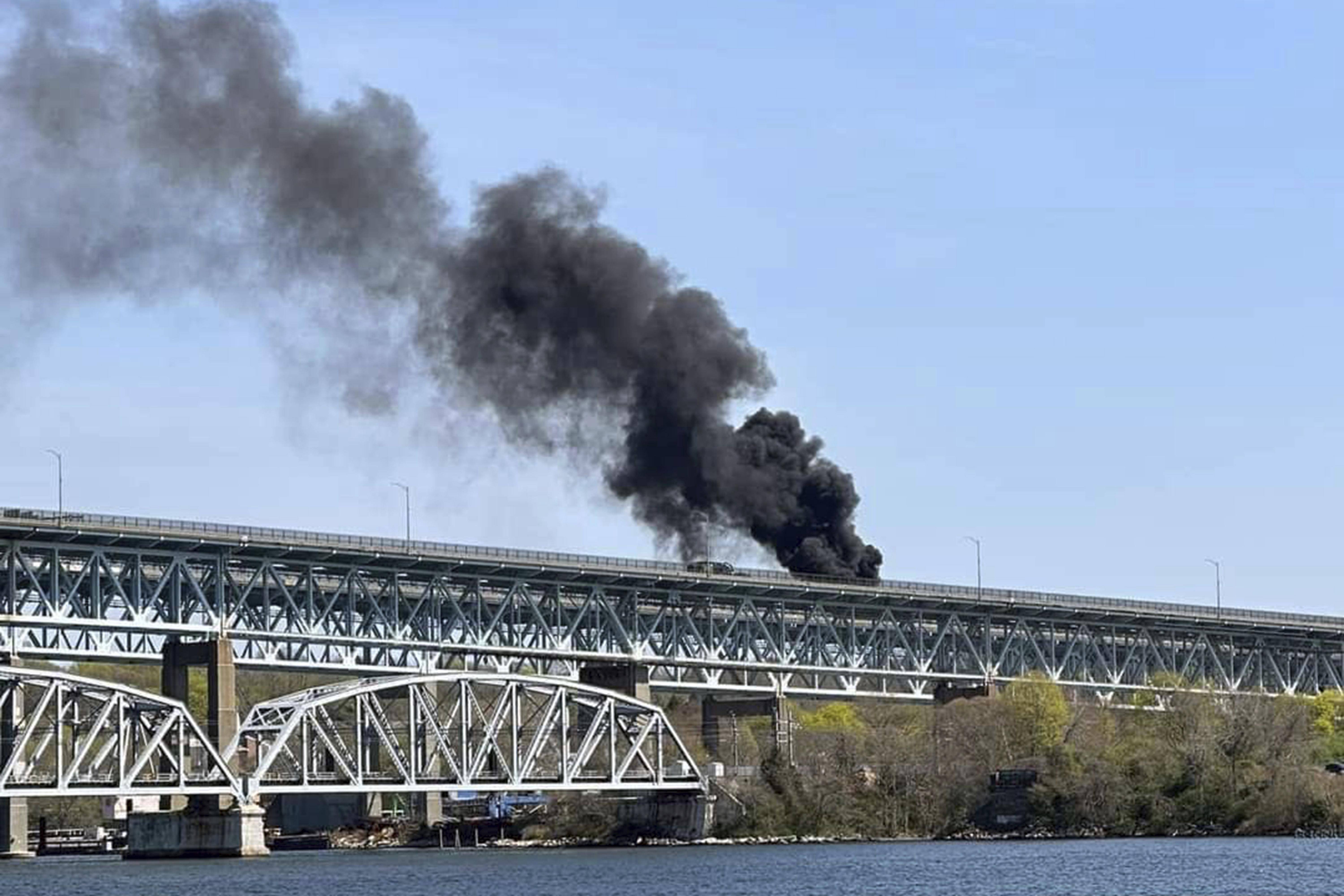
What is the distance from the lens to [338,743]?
117 m

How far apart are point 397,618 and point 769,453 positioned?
28.5 meters

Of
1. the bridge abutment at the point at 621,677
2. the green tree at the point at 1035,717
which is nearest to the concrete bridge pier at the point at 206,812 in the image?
the bridge abutment at the point at 621,677

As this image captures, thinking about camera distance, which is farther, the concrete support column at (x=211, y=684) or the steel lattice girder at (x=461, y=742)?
the concrete support column at (x=211, y=684)

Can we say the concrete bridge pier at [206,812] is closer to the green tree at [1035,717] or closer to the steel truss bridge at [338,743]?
the steel truss bridge at [338,743]

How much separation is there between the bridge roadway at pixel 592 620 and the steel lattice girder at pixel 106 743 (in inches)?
296

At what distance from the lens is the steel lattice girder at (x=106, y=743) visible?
347 ft

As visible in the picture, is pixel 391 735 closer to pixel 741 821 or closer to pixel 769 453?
pixel 741 821

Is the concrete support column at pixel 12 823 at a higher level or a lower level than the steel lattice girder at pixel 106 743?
lower

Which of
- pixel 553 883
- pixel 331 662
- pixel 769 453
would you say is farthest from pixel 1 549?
pixel 769 453

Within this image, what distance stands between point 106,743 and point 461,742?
55.8 feet

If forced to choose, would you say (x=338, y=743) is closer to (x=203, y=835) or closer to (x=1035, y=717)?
(x=203, y=835)

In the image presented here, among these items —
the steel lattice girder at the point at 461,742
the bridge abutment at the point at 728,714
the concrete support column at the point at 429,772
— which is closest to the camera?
the steel lattice girder at the point at 461,742

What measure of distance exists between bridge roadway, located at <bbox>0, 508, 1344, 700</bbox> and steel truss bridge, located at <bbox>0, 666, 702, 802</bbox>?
402 cm

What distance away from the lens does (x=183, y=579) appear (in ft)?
405
